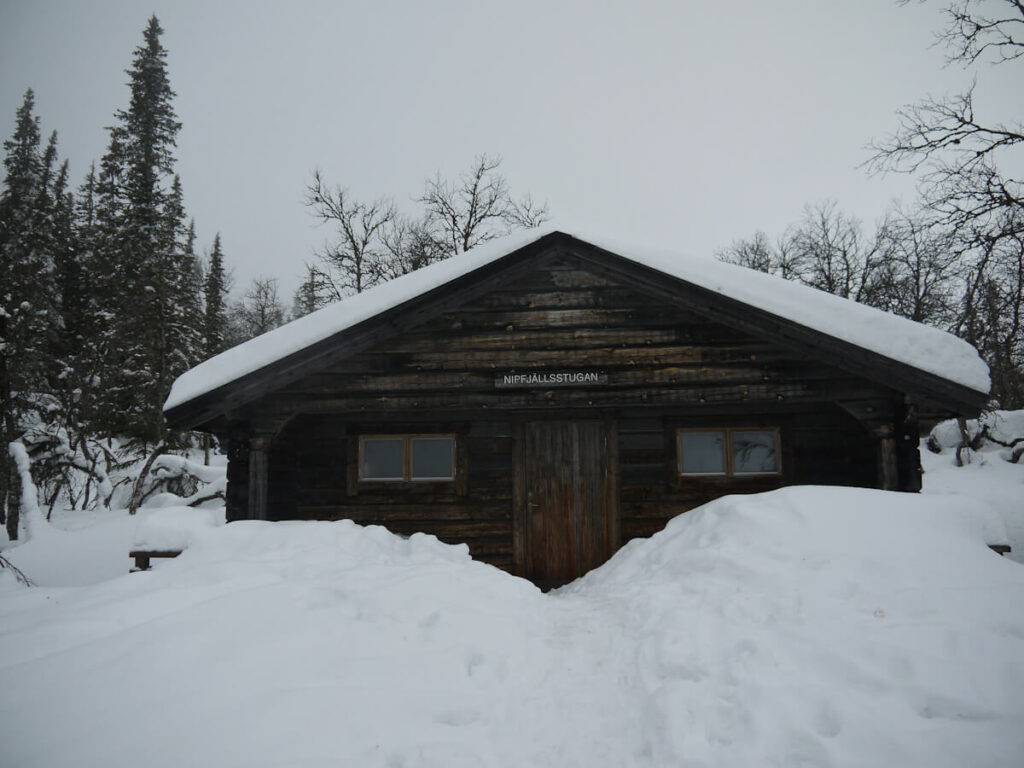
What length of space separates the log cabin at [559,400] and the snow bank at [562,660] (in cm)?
212

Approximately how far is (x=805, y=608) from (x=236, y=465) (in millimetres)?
6952

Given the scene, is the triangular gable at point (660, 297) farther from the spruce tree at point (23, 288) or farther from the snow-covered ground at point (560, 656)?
the spruce tree at point (23, 288)

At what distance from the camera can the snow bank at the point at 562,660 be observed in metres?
2.39

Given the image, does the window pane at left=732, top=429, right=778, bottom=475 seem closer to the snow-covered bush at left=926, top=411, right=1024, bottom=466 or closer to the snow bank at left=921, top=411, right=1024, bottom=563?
the snow bank at left=921, top=411, right=1024, bottom=563

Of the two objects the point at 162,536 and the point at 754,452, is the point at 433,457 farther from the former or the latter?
the point at 754,452

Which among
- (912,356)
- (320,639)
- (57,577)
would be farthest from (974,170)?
(57,577)

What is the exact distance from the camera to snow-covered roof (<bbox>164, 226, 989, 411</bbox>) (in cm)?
601

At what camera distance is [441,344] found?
690cm

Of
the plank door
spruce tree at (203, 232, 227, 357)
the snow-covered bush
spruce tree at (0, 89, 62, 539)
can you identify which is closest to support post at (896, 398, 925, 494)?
the plank door

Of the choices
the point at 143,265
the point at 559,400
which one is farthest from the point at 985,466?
the point at 143,265

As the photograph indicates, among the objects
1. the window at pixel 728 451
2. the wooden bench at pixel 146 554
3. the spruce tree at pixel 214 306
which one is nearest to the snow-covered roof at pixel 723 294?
the wooden bench at pixel 146 554

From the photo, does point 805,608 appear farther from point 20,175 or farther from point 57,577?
point 20,175

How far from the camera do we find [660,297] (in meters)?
6.78

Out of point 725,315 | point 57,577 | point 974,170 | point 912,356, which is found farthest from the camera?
point 974,170
